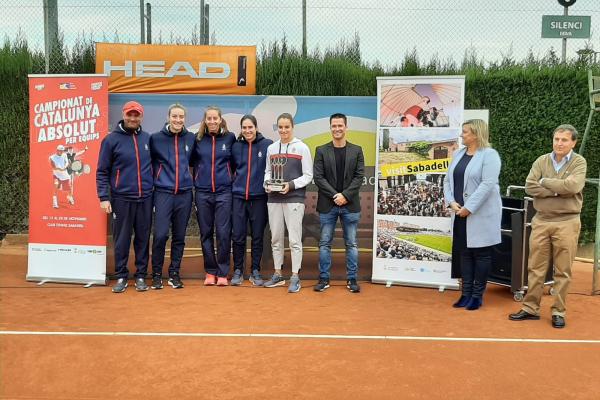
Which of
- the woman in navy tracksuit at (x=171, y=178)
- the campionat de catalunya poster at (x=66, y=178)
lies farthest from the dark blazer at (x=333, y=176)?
the campionat de catalunya poster at (x=66, y=178)

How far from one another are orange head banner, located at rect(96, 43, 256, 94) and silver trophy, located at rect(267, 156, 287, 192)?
94.9 inches

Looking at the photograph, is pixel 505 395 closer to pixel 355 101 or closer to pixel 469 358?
pixel 469 358

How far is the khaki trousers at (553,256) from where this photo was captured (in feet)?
16.3

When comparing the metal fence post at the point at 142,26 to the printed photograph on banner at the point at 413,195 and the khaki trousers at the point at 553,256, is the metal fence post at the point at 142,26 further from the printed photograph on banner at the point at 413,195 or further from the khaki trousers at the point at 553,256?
the khaki trousers at the point at 553,256

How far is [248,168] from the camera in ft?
20.4

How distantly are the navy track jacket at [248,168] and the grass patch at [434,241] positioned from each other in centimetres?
162

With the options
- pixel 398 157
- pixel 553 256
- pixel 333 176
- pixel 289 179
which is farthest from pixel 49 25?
pixel 553 256

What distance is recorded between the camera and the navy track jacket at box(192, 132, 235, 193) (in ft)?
20.3

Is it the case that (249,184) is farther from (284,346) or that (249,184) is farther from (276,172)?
(284,346)

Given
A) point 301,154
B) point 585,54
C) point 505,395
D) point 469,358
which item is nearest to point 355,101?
point 301,154

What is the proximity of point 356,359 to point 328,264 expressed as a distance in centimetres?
220

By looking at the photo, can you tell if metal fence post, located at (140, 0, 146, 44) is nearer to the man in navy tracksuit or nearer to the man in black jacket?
the man in navy tracksuit

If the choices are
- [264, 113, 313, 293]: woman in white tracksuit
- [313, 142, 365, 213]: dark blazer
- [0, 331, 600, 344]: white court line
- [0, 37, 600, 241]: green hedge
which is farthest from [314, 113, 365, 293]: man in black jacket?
[0, 37, 600, 241]: green hedge

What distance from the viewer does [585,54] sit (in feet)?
30.1
